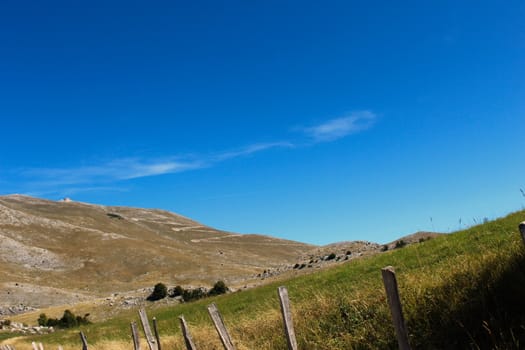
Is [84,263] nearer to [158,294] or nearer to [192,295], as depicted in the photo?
[158,294]

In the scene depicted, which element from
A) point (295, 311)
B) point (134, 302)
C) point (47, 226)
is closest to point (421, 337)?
point (295, 311)

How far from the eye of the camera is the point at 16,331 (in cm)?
3450

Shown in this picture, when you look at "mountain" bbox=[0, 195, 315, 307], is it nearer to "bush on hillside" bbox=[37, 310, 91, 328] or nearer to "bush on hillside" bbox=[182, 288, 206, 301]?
"bush on hillside" bbox=[182, 288, 206, 301]

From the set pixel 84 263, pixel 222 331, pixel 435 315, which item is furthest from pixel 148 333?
pixel 84 263

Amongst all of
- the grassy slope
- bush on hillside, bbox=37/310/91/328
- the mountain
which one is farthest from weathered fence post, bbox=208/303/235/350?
the mountain

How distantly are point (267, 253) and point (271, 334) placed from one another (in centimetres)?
14976

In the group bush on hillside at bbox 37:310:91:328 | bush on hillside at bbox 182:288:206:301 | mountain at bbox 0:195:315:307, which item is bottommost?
bush on hillside at bbox 182:288:206:301

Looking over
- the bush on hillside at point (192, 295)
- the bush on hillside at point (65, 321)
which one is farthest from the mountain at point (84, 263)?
the bush on hillside at point (65, 321)

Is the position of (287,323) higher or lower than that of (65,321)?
higher

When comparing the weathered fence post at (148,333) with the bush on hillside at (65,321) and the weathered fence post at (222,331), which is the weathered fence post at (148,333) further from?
the bush on hillside at (65,321)

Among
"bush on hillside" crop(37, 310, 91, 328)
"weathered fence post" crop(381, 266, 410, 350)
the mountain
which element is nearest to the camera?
"weathered fence post" crop(381, 266, 410, 350)

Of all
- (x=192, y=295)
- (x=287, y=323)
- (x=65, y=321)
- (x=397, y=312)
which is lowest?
(x=192, y=295)

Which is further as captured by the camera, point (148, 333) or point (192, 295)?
point (192, 295)

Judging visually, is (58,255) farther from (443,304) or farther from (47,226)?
(443,304)
